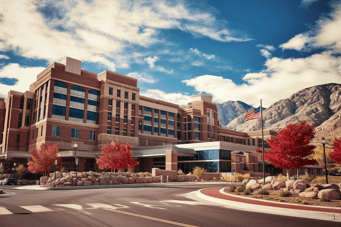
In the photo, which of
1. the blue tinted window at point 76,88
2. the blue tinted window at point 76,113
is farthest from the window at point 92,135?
the blue tinted window at point 76,88

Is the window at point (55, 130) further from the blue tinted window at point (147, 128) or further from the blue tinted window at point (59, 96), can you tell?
the blue tinted window at point (147, 128)

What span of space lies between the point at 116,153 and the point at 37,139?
26.3 meters

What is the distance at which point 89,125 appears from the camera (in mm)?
63875

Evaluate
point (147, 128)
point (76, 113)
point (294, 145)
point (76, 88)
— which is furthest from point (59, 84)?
point (294, 145)

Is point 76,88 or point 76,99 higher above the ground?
point 76,88

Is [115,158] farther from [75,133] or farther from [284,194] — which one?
[284,194]

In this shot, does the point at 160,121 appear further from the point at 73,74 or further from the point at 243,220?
the point at 243,220

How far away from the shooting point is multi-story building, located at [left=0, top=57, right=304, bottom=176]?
57656mm

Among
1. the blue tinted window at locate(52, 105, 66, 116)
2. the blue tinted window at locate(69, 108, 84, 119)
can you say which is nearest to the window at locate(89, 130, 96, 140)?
the blue tinted window at locate(69, 108, 84, 119)

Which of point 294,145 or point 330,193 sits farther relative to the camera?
point 294,145

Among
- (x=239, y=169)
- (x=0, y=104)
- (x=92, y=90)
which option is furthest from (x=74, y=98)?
(x=239, y=169)

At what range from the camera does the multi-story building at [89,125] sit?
5766 centimetres

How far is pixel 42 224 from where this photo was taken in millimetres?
9219

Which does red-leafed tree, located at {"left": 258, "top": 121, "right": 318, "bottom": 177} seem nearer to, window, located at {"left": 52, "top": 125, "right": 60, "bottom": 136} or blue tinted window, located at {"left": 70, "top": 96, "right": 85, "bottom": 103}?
window, located at {"left": 52, "top": 125, "right": 60, "bottom": 136}
